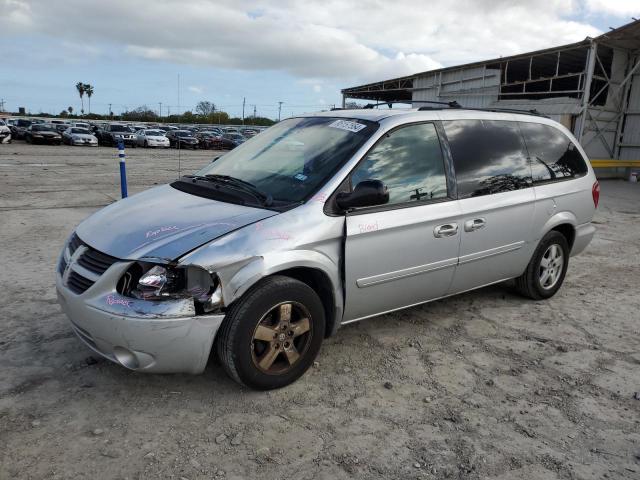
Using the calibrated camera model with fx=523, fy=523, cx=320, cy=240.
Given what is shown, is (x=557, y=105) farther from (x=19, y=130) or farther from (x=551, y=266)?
(x=19, y=130)

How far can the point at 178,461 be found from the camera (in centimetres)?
260

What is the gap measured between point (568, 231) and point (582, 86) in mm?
17717

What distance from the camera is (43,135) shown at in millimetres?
32469

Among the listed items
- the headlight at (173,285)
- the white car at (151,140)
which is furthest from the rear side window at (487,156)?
the white car at (151,140)

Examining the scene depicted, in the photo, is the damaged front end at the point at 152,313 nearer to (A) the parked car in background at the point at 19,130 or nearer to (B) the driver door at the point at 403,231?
(B) the driver door at the point at 403,231

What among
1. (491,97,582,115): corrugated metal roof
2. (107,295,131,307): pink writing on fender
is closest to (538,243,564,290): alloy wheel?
(107,295,131,307): pink writing on fender

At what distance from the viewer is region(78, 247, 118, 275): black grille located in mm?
2979

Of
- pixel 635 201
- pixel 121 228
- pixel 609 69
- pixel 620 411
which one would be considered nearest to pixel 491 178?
pixel 620 411

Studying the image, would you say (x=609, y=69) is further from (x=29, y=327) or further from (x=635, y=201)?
(x=29, y=327)

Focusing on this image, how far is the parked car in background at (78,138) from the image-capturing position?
34.1 meters

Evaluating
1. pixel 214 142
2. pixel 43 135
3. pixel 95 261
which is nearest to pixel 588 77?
pixel 95 261

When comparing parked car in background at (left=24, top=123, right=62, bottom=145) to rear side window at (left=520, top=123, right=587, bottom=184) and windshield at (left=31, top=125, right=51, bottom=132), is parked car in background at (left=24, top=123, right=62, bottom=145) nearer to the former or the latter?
windshield at (left=31, top=125, right=51, bottom=132)

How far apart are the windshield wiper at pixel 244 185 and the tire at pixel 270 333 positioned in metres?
0.57

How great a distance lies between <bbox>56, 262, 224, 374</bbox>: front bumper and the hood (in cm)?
18
